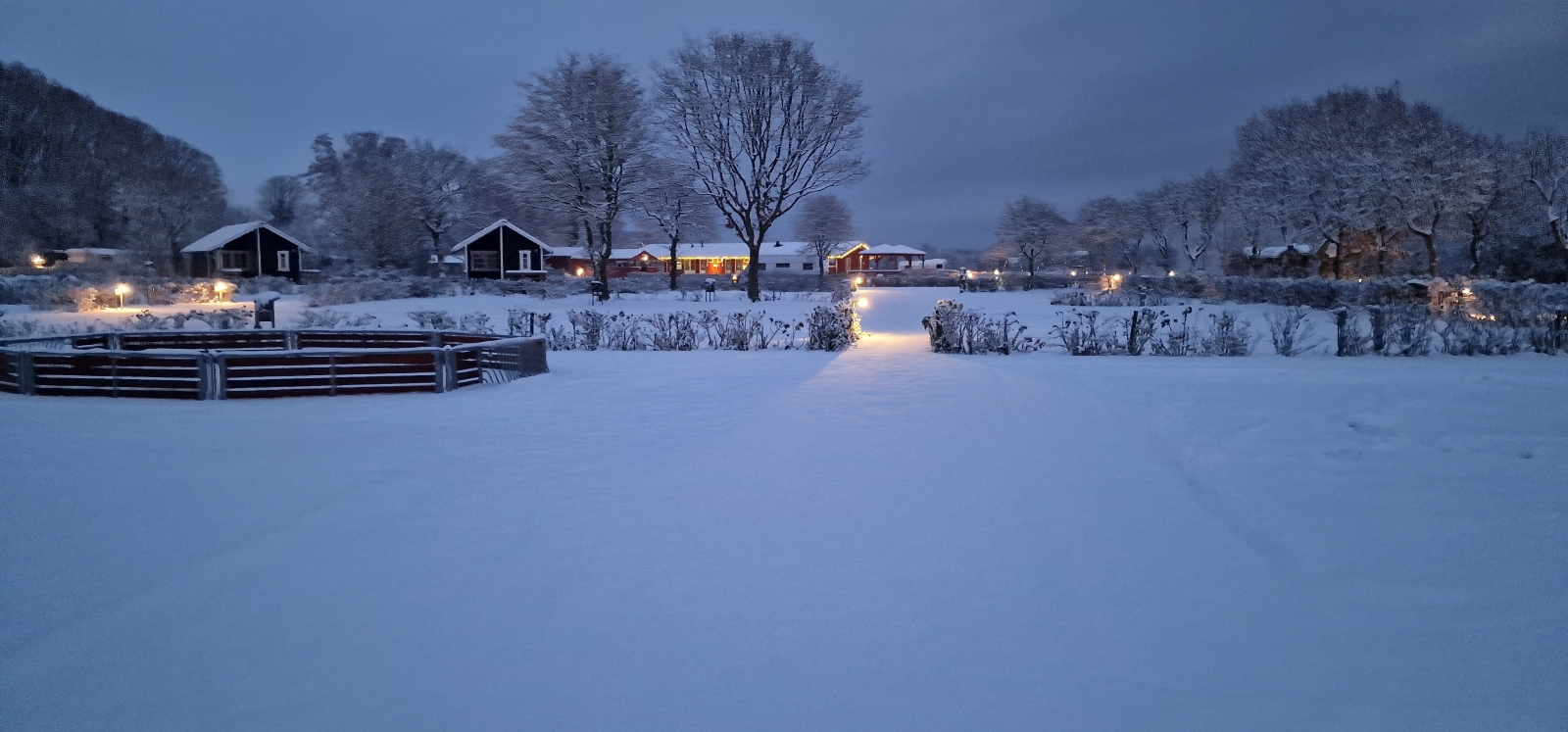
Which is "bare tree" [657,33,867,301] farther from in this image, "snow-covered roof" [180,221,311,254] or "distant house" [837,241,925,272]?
"distant house" [837,241,925,272]

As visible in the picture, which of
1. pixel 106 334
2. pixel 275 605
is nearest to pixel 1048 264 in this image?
pixel 106 334

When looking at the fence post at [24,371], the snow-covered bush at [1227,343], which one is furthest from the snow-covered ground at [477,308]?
the fence post at [24,371]

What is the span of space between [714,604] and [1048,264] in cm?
9342

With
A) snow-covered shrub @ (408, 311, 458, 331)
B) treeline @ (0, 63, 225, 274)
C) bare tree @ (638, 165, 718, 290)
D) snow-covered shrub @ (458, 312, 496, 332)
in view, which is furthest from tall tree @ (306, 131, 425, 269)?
snow-covered shrub @ (408, 311, 458, 331)

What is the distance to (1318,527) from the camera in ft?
18.5

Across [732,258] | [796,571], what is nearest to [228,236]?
[732,258]

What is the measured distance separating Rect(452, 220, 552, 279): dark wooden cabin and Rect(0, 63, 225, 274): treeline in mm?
22662

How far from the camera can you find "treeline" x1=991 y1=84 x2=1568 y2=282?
37.5 metres

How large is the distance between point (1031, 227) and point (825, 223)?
1876cm

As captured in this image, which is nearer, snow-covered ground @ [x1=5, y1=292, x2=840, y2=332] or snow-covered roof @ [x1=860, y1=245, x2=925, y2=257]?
snow-covered ground @ [x1=5, y1=292, x2=840, y2=332]

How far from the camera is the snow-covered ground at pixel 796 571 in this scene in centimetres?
344

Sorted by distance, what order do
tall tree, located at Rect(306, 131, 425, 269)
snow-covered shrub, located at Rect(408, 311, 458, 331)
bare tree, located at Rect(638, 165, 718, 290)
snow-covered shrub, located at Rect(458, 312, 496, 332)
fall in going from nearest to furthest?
snow-covered shrub, located at Rect(408, 311, 458, 331)
snow-covered shrub, located at Rect(458, 312, 496, 332)
bare tree, located at Rect(638, 165, 718, 290)
tall tree, located at Rect(306, 131, 425, 269)

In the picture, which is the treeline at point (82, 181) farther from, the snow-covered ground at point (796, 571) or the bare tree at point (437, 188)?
the snow-covered ground at point (796, 571)

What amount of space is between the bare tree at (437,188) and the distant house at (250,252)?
478 inches
